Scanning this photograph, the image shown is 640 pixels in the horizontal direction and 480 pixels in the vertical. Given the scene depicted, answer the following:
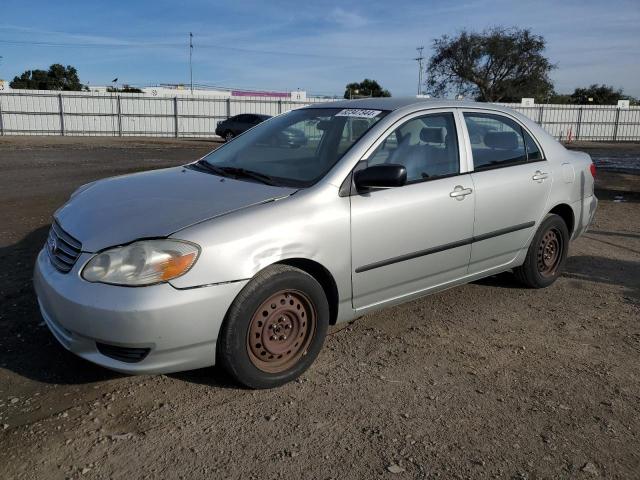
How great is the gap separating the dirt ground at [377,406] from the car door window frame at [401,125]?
43.6 inches

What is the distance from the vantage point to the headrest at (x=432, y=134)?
160 inches

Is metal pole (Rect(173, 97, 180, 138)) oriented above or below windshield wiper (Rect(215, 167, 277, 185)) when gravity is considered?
above

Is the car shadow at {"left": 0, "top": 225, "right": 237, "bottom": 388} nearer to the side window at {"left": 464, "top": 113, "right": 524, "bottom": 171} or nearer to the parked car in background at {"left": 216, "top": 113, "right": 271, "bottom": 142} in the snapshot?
the side window at {"left": 464, "top": 113, "right": 524, "bottom": 171}

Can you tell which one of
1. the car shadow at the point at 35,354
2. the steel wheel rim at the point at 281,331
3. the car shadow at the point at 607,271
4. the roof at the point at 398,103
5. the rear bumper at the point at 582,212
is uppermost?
the roof at the point at 398,103

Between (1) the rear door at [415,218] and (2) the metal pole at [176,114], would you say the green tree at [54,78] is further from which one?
(1) the rear door at [415,218]

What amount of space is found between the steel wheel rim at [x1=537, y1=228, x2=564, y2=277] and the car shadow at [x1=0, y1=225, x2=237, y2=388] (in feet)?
10.2

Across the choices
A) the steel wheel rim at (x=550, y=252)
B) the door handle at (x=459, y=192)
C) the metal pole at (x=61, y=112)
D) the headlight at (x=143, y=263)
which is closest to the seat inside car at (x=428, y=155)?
A: the door handle at (x=459, y=192)

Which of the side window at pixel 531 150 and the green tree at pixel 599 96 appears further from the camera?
the green tree at pixel 599 96

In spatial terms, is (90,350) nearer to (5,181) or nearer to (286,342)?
(286,342)

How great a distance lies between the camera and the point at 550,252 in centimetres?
509

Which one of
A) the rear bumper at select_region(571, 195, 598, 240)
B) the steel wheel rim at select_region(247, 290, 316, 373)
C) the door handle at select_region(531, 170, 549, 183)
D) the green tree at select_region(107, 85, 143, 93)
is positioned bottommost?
the steel wheel rim at select_region(247, 290, 316, 373)

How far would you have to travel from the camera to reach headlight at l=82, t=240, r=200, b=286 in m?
2.81

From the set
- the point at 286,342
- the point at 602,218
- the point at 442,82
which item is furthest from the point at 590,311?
the point at 442,82

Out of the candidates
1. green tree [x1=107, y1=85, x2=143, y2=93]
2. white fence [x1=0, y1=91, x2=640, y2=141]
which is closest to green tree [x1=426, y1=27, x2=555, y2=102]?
white fence [x1=0, y1=91, x2=640, y2=141]
